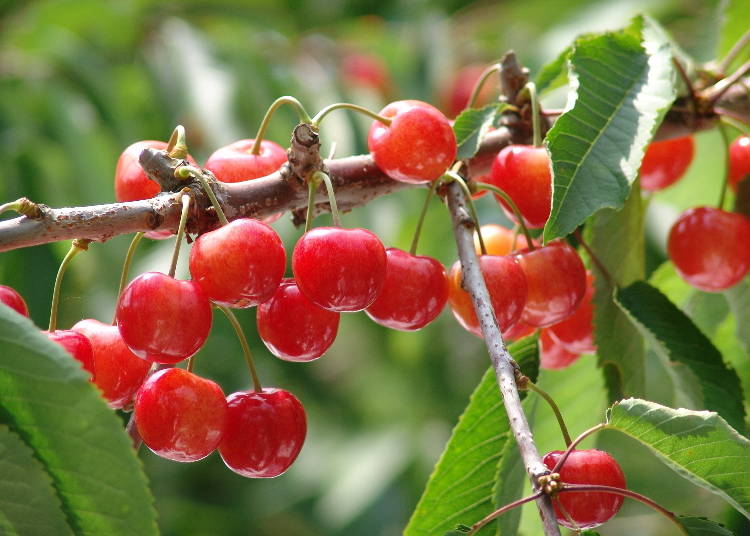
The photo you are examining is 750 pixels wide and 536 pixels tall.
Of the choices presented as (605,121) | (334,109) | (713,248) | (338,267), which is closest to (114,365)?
(338,267)


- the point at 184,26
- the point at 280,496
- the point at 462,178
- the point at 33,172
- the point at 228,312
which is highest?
the point at 184,26

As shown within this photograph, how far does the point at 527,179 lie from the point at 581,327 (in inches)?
13.2

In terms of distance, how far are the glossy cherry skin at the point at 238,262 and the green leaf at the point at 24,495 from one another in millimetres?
296

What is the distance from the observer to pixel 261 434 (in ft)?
4.25

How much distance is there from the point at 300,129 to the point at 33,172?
180 cm

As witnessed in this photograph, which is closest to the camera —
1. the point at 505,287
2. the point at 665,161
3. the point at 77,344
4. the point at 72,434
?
the point at 72,434

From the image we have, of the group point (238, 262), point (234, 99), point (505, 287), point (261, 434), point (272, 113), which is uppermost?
point (234, 99)

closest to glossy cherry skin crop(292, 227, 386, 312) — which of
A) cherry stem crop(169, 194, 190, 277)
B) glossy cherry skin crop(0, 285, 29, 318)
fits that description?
cherry stem crop(169, 194, 190, 277)

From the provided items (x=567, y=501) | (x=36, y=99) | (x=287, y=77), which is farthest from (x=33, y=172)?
(x=567, y=501)

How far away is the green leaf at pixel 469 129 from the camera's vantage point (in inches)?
56.4

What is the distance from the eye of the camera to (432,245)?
345cm

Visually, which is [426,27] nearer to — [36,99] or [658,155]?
[36,99]

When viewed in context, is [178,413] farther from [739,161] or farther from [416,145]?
[739,161]

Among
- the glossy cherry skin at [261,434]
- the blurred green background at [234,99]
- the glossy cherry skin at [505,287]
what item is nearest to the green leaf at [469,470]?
the glossy cherry skin at [505,287]
